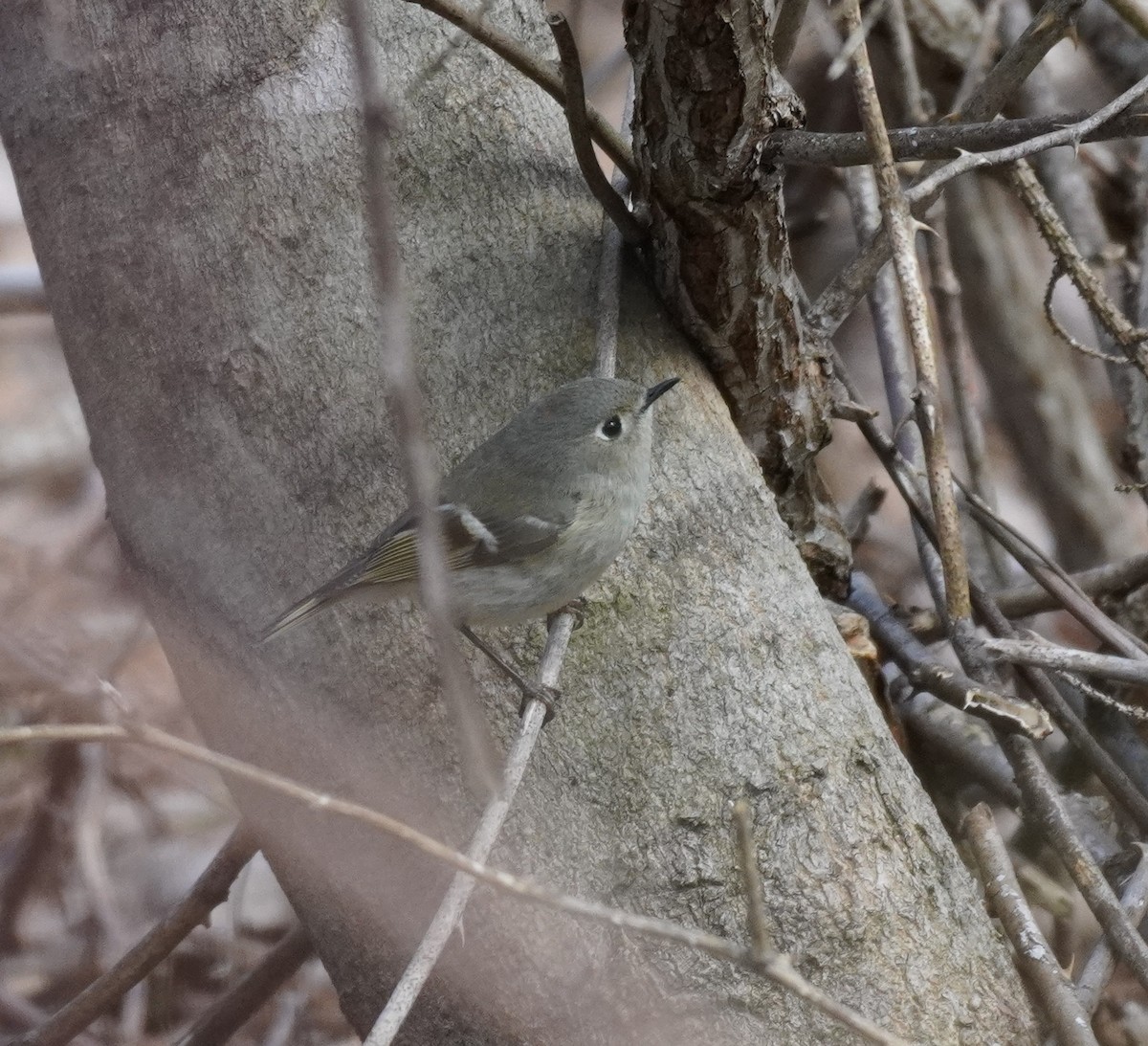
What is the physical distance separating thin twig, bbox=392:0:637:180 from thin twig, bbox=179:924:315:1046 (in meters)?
1.60

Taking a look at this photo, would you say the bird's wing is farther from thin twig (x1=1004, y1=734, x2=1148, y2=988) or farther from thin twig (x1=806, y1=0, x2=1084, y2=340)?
thin twig (x1=1004, y1=734, x2=1148, y2=988)

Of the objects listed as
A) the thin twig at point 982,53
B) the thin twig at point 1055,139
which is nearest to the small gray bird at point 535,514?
the thin twig at point 1055,139

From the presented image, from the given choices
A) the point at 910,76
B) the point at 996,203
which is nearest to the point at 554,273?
the point at 910,76

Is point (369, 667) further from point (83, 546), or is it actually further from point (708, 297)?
point (83, 546)

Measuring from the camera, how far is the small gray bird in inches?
69.6

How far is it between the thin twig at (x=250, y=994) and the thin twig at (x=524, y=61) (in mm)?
1597

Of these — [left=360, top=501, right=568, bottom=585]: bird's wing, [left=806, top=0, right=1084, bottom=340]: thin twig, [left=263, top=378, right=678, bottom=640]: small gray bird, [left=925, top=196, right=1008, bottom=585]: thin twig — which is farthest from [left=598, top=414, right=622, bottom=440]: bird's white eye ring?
[left=925, top=196, right=1008, bottom=585]: thin twig

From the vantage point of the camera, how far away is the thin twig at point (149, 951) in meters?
2.21

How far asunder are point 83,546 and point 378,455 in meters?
2.06

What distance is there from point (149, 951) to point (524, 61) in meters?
1.72

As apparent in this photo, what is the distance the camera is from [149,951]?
2.24 metres

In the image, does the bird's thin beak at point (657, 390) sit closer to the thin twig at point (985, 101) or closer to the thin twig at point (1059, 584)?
the thin twig at point (985, 101)

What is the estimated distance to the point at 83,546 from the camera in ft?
11.5

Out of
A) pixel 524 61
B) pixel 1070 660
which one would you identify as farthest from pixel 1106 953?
pixel 524 61
